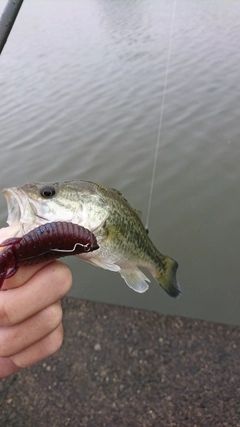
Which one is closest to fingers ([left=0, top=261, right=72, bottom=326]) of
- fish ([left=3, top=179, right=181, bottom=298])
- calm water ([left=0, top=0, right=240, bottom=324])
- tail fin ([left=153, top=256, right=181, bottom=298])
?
fish ([left=3, top=179, right=181, bottom=298])

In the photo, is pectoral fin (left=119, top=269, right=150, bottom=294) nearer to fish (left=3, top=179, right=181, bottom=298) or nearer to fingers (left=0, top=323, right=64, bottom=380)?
fish (left=3, top=179, right=181, bottom=298)

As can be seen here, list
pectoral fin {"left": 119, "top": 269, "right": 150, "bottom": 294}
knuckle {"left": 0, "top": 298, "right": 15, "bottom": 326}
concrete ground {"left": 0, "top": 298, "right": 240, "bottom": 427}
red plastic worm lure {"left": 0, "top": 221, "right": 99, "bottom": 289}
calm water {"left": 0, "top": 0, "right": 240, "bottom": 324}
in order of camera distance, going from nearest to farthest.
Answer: red plastic worm lure {"left": 0, "top": 221, "right": 99, "bottom": 289} → knuckle {"left": 0, "top": 298, "right": 15, "bottom": 326} → pectoral fin {"left": 119, "top": 269, "right": 150, "bottom": 294} → concrete ground {"left": 0, "top": 298, "right": 240, "bottom": 427} → calm water {"left": 0, "top": 0, "right": 240, "bottom": 324}

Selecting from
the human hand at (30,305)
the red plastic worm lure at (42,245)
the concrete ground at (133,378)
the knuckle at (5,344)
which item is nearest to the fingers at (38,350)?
the human hand at (30,305)

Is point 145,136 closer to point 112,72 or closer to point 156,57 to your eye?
point 112,72

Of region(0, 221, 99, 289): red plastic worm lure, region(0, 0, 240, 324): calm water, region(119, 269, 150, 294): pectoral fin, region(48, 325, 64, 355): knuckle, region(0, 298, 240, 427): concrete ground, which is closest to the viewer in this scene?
region(0, 221, 99, 289): red plastic worm lure

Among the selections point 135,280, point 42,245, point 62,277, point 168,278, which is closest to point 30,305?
point 62,277

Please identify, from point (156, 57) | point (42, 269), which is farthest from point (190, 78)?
point (42, 269)
